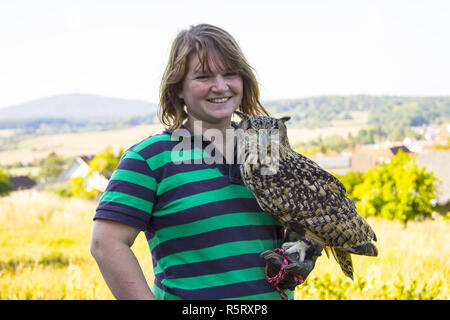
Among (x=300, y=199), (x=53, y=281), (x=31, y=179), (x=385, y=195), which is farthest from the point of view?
(x=31, y=179)

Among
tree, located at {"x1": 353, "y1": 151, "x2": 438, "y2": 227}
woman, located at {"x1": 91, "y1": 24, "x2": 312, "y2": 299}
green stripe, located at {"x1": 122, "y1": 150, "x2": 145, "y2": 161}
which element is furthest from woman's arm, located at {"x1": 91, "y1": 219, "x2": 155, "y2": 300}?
tree, located at {"x1": 353, "y1": 151, "x2": 438, "y2": 227}

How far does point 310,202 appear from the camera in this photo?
68.5 inches

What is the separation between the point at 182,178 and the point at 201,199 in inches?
4.3

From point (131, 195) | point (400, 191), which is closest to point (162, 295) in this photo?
point (131, 195)

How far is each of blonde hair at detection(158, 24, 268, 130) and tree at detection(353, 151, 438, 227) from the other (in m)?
8.39

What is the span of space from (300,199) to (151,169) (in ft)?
2.05

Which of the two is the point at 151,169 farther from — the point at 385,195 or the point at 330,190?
the point at 385,195

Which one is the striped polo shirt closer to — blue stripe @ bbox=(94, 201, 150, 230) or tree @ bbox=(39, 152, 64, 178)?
blue stripe @ bbox=(94, 201, 150, 230)

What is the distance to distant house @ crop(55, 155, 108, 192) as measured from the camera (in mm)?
16344

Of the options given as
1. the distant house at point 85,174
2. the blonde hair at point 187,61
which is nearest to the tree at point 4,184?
the distant house at point 85,174

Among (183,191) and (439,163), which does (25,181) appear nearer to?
(439,163)
